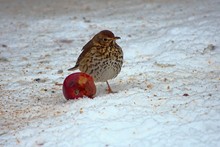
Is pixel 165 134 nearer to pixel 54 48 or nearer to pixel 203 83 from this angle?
pixel 203 83

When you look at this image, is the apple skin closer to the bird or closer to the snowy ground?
the snowy ground

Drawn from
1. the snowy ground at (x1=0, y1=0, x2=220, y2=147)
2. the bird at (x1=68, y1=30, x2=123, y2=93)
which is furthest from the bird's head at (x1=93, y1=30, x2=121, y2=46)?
the snowy ground at (x1=0, y1=0, x2=220, y2=147)

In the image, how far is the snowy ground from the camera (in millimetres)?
3628

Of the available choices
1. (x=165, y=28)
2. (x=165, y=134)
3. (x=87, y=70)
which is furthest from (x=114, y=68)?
(x=165, y=28)

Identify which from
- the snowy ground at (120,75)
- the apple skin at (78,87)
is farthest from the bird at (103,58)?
the apple skin at (78,87)

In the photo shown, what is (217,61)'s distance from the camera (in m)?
5.87

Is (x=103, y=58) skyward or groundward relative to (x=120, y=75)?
skyward

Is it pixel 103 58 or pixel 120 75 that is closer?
pixel 103 58

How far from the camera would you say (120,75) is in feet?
19.0

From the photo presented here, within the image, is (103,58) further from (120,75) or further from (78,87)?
(120,75)

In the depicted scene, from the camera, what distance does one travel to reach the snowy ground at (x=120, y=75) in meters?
3.63

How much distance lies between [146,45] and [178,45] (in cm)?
49

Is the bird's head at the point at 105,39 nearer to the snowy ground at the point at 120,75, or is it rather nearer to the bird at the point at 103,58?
the bird at the point at 103,58

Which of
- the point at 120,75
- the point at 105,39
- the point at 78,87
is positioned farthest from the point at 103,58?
the point at 120,75
